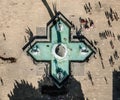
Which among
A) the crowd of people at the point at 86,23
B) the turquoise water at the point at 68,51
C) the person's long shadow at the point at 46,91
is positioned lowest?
the person's long shadow at the point at 46,91

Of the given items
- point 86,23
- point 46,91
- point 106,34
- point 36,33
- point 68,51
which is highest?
point 86,23

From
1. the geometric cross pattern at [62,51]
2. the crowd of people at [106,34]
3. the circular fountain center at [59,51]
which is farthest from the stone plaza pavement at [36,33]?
the circular fountain center at [59,51]

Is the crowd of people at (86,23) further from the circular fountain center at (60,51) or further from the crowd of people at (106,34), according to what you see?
the circular fountain center at (60,51)

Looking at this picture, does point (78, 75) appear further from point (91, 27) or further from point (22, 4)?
point (22, 4)

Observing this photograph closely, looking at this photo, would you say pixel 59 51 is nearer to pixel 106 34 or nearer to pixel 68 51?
pixel 68 51

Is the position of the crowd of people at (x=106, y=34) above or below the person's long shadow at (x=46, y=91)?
above

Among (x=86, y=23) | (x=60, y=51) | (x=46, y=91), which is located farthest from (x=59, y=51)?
(x=46, y=91)

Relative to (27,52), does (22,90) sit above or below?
below

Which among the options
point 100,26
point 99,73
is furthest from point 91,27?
point 99,73
